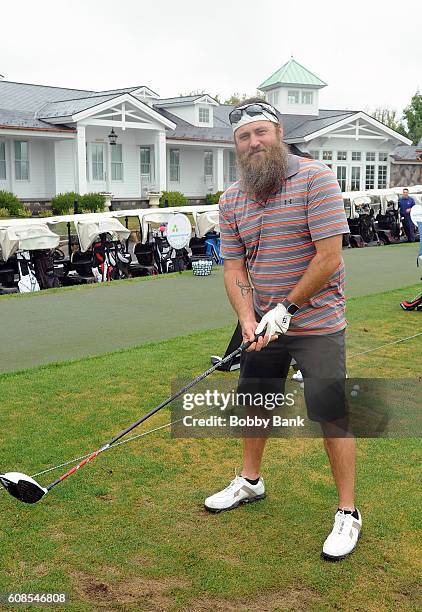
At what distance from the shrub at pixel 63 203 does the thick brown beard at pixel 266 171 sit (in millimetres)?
24552

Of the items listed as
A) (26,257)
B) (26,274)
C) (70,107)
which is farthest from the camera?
(70,107)

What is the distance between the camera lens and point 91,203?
2769 cm

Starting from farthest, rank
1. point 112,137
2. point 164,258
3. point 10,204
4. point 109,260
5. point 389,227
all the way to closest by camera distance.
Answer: point 112,137, point 10,204, point 389,227, point 164,258, point 109,260

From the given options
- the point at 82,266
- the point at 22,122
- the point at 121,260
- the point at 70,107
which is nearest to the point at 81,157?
the point at 70,107

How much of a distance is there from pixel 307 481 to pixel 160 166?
29787mm

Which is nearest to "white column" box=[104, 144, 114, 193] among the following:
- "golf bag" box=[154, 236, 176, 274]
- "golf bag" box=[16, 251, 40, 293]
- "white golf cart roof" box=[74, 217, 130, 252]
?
"golf bag" box=[154, 236, 176, 274]

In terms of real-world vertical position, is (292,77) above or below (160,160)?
above

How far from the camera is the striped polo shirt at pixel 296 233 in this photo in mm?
3104

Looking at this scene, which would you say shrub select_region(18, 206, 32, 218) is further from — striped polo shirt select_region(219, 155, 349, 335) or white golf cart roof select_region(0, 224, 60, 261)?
striped polo shirt select_region(219, 155, 349, 335)

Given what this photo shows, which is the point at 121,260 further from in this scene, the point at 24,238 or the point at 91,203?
the point at 91,203

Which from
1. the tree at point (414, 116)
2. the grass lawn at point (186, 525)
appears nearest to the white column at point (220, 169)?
the grass lawn at point (186, 525)

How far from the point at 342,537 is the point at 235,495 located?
0.67m

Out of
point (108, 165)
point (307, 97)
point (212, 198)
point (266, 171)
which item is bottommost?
point (266, 171)

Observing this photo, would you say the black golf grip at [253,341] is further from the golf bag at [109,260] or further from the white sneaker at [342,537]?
the golf bag at [109,260]
